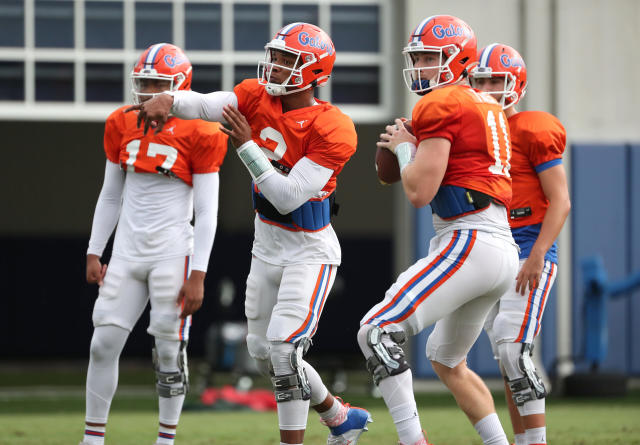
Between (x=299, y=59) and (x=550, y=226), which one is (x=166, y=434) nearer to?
(x=299, y=59)

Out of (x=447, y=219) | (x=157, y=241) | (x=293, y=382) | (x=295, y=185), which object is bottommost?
(x=293, y=382)

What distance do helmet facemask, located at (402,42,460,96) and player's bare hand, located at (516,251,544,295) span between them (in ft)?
3.21

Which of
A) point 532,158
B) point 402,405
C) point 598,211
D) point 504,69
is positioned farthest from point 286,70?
point 598,211

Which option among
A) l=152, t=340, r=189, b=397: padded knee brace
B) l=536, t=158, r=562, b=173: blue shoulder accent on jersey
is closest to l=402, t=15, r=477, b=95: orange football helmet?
l=536, t=158, r=562, b=173: blue shoulder accent on jersey

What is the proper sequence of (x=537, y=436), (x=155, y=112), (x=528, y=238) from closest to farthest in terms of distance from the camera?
(x=155, y=112)
(x=537, y=436)
(x=528, y=238)

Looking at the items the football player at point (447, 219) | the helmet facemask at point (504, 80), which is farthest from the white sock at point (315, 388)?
the helmet facemask at point (504, 80)

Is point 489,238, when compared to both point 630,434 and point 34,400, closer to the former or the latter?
point 630,434

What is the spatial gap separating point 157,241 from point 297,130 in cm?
123

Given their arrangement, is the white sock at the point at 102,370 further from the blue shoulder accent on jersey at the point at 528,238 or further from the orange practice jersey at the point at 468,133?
the blue shoulder accent on jersey at the point at 528,238

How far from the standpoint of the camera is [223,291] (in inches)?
416

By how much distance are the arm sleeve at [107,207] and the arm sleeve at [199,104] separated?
113 cm

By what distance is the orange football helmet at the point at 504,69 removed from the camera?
17.3 ft

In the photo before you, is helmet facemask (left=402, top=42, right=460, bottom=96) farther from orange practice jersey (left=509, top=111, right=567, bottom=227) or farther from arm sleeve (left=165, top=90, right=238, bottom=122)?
arm sleeve (left=165, top=90, right=238, bottom=122)

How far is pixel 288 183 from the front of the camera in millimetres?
4523
